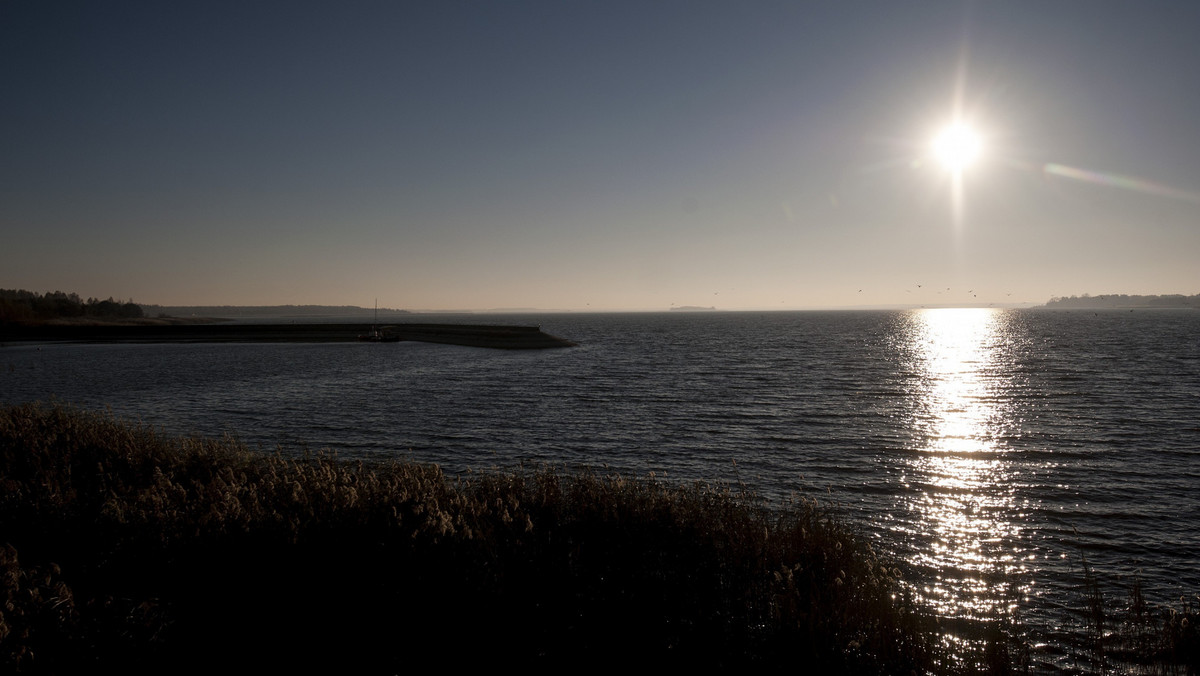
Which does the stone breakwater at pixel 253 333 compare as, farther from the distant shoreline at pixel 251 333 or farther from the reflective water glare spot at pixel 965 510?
the reflective water glare spot at pixel 965 510

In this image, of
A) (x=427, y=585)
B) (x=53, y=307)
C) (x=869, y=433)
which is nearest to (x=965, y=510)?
(x=869, y=433)

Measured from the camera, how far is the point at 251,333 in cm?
12475

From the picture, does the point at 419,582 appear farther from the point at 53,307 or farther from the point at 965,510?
the point at 53,307

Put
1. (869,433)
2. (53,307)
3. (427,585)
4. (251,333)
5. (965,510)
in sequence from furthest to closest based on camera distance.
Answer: (53,307) < (251,333) < (869,433) < (965,510) < (427,585)

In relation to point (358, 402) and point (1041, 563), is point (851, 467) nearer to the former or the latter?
point (1041, 563)

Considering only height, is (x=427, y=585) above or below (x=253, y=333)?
below

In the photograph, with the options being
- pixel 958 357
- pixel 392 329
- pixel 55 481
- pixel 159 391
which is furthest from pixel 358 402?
pixel 392 329

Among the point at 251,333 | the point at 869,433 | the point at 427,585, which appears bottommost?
the point at 869,433

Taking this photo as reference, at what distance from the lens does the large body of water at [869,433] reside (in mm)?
14648

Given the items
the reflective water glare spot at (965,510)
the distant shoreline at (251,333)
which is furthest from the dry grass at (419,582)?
the distant shoreline at (251,333)

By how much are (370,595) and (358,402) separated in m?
33.2

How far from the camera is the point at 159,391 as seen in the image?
44500 mm

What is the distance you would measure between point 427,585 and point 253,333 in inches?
5314

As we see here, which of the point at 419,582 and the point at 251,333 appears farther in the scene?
the point at 251,333
